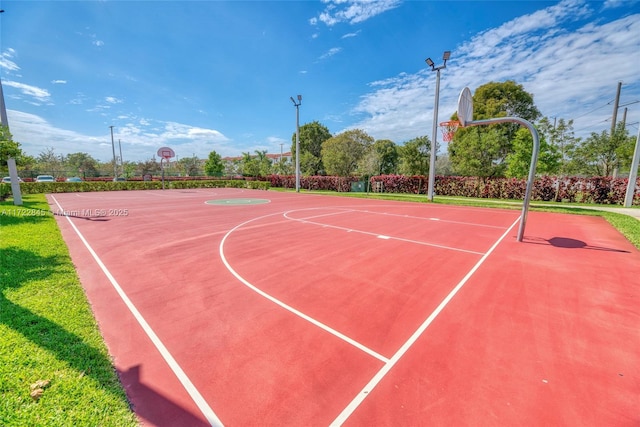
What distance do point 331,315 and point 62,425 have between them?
9.59 ft

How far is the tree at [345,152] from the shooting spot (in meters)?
36.4

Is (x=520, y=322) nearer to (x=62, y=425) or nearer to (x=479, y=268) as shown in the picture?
(x=479, y=268)

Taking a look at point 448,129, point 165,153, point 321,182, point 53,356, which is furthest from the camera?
point 165,153

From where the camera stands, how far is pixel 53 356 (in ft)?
Answer: 9.80

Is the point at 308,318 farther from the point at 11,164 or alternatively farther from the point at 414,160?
the point at 414,160

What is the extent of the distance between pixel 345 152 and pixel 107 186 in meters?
28.4

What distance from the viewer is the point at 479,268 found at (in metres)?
5.92

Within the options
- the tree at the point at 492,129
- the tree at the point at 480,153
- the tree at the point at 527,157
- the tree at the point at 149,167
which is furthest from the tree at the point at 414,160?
the tree at the point at 149,167

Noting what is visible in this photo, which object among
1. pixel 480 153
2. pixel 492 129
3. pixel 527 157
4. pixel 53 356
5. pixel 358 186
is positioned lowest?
pixel 53 356

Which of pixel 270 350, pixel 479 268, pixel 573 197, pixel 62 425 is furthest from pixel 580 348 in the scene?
pixel 573 197

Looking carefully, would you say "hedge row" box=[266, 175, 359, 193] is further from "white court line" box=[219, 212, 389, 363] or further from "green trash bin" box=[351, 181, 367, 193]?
"white court line" box=[219, 212, 389, 363]

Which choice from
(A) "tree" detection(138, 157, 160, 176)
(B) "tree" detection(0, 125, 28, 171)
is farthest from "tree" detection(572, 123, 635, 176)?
(A) "tree" detection(138, 157, 160, 176)

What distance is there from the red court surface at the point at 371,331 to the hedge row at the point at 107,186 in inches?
872

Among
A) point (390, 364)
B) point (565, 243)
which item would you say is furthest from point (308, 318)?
point (565, 243)
